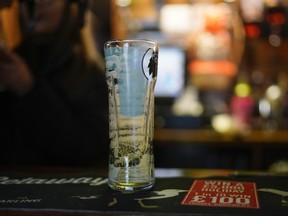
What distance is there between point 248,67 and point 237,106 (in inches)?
24.5

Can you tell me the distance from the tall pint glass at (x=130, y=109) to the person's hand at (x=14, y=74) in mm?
561

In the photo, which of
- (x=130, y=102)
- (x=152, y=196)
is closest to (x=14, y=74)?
(x=130, y=102)

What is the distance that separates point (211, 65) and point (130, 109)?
125 inches

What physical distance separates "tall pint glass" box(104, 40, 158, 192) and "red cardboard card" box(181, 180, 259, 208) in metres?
0.10

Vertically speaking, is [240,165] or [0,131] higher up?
[0,131]

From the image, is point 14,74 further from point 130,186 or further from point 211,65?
point 211,65

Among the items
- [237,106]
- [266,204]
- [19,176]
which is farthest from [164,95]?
[266,204]

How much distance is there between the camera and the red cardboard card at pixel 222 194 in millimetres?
625

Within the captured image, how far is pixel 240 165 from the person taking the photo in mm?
2994

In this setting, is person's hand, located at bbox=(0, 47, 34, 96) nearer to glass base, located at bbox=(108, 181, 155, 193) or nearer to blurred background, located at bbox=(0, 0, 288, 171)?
glass base, located at bbox=(108, 181, 155, 193)

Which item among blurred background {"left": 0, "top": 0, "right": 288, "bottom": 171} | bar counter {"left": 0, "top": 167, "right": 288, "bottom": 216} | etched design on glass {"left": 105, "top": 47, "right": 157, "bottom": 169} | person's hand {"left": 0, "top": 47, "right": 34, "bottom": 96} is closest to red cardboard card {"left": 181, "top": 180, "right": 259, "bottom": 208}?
bar counter {"left": 0, "top": 167, "right": 288, "bottom": 216}

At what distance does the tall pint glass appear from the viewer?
736 millimetres

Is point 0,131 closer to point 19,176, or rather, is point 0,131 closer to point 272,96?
point 19,176

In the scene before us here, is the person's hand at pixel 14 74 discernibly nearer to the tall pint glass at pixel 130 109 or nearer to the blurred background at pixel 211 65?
the tall pint glass at pixel 130 109
